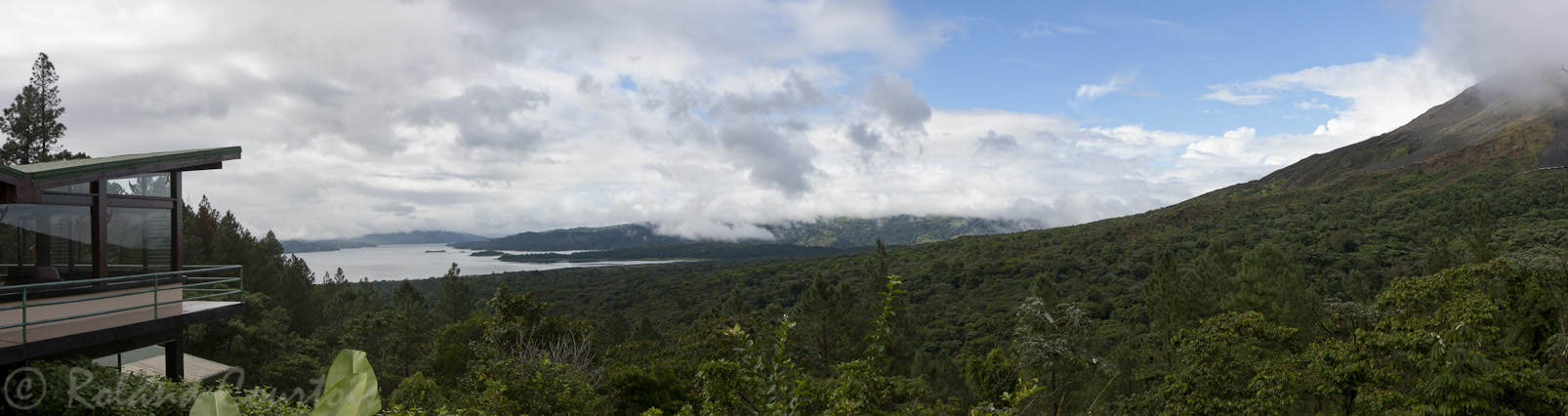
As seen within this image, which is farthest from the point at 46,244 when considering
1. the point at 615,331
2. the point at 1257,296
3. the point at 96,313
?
the point at 615,331

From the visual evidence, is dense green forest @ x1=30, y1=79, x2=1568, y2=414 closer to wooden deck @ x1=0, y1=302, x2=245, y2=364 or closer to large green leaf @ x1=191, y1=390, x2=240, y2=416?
wooden deck @ x1=0, y1=302, x2=245, y2=364

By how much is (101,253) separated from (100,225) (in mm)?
379

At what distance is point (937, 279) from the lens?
8519cm

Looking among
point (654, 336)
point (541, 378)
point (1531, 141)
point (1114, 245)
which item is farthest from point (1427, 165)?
point (541, 378)

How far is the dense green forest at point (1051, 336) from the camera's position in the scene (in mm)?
10070

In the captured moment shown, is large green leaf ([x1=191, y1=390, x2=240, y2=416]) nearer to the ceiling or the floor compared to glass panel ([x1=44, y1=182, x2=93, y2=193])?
nearer to the floor

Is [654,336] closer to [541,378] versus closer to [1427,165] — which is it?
[541,378]

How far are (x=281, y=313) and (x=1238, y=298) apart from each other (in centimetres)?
4110

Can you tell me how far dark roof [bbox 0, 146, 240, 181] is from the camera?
834cm

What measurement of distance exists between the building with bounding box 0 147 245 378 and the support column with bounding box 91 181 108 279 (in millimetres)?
13

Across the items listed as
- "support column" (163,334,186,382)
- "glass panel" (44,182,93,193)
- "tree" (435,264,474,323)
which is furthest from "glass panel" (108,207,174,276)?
"tree" (435,264,474,323)

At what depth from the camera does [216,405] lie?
3.53 ft

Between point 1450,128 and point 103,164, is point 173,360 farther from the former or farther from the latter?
point 1450,128

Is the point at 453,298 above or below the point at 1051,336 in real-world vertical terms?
below
